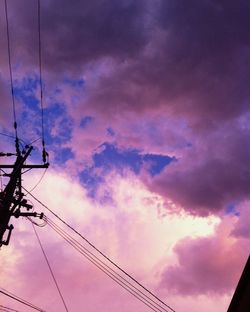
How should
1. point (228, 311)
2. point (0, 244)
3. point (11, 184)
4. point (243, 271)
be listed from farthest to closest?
point (11, 184) < point (0, 244) < point (228, 311) < point (243, 271)

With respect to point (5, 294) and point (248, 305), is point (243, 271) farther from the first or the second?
point (5, 294)

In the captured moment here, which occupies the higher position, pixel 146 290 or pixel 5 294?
pixel 146 290

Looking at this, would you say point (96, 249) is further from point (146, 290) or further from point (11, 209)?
point (11, 209)

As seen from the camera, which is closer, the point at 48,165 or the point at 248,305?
the point at 248,305

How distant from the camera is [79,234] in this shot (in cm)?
2056

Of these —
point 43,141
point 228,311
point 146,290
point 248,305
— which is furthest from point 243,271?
point 43,141

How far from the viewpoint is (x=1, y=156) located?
22.0 metres

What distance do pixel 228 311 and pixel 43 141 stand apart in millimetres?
12693

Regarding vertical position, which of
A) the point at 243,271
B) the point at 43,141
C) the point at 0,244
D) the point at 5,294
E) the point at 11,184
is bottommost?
the point at 5,294

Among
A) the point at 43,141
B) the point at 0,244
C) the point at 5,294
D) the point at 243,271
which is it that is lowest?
the point at 5,294

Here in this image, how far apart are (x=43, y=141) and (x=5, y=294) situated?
879 cm

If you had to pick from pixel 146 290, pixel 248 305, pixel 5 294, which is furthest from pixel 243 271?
pixel 5 294

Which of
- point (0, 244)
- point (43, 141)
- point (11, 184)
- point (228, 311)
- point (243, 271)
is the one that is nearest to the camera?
point (243, 271)

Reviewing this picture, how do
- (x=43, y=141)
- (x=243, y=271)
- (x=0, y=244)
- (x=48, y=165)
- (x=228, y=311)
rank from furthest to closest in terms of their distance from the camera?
1. (x=43, y=141)
2. (x=48, y=165)
3. (x=0, y=244)
4. (x=228, y=311)
5. (x=243, y=271)
